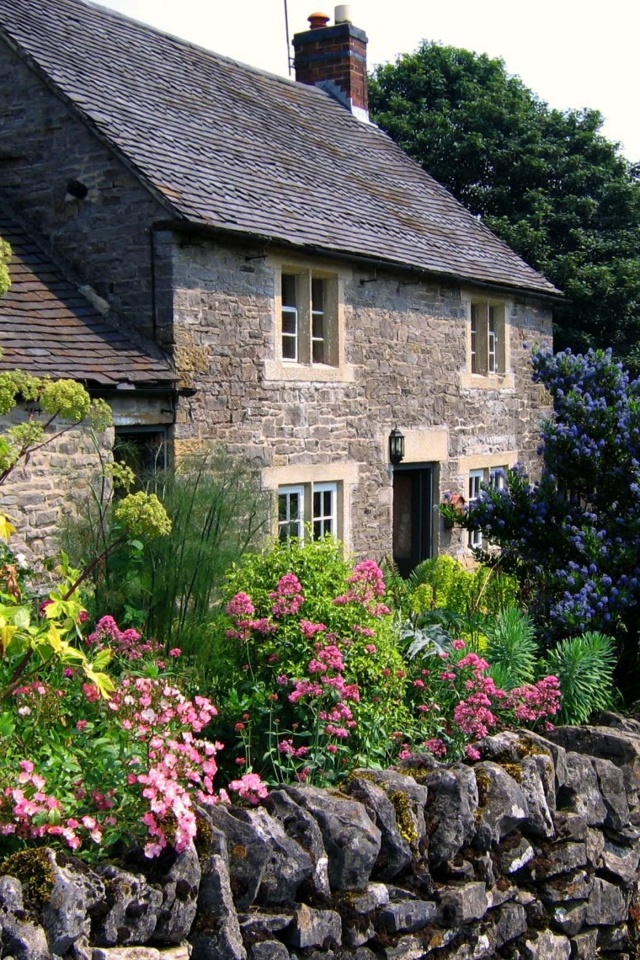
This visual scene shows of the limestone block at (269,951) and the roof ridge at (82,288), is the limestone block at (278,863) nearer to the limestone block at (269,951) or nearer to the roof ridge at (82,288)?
the limestone block at (269,951)

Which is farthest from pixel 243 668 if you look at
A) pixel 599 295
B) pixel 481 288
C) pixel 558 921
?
pixel 599 295

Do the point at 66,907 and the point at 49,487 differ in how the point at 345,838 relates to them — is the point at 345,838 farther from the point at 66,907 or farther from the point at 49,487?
the point at 49,487

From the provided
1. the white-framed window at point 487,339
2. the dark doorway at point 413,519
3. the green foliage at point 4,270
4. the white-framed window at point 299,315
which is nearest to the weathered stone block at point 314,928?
the green foliage at point 4,270

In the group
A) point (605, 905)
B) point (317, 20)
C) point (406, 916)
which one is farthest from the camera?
point (317, 20)

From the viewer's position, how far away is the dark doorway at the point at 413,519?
51.6 feet

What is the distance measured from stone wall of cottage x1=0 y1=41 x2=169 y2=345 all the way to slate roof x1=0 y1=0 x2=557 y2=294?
0.27 meters

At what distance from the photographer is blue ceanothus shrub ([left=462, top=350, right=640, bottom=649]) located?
796 cm

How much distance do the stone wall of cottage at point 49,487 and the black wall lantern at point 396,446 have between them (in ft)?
17.0

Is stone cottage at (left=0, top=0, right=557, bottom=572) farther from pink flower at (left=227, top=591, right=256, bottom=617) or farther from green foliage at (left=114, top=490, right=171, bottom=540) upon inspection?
green foliage at (left=114, top=490, right=171, bottom=540)

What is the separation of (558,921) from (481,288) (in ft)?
39.2

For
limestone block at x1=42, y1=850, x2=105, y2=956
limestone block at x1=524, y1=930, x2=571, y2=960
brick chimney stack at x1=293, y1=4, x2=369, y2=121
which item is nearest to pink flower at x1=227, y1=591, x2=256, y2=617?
limestone block at x1=42, y1=850, x2=105, y2=956

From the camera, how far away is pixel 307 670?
580cm

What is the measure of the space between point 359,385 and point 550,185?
1492cm

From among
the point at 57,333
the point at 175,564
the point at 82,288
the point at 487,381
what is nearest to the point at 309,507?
the point at 82,288
